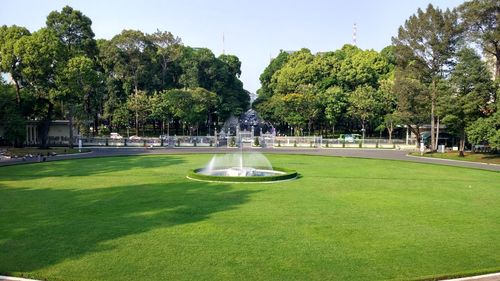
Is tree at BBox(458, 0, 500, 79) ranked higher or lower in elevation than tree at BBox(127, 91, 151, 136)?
higher

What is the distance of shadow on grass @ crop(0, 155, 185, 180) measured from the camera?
2817 cm

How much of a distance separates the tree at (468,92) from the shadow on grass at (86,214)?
101 feet

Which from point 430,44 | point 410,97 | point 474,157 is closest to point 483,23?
point 430,44

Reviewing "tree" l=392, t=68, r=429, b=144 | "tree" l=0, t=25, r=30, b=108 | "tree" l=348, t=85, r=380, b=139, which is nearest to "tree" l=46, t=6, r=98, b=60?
"tree" l=0, t=25, r=30, b=108

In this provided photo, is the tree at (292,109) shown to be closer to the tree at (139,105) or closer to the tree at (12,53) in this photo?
the tree at (139,105)

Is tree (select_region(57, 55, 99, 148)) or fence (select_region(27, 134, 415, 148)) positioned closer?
tree (select_region(57, 55, 99, 148))

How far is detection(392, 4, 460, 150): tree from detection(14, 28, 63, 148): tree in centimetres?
3987

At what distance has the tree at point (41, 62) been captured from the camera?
45.4 meters

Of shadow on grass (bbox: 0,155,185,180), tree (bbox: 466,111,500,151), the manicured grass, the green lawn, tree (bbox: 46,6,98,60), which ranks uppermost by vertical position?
tree (bbox: 46,6,98,60)

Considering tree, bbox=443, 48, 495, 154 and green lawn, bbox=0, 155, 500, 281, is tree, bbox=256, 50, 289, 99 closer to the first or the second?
tree, bbox=443, 48, 495, 154

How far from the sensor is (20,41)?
148 feet

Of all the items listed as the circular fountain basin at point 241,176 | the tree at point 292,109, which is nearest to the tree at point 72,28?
the tree at point 292,109

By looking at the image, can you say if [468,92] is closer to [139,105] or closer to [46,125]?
[139,105]

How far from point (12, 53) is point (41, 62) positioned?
296 cm
